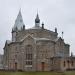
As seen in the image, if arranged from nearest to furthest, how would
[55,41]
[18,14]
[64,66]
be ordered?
[64,66], [55,41], [18,14]

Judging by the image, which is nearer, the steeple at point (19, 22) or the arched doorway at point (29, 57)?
the arched doorway at point (29, 57)

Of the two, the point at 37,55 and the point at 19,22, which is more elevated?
the point at 19,22

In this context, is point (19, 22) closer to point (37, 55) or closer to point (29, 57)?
point (29, 57)

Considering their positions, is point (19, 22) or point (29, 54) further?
point (19, 22)

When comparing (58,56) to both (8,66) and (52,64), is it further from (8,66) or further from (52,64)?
(8,66)

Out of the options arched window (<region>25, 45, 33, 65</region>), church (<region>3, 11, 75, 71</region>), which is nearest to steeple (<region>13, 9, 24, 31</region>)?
church (<region>3, 11, 75, 71</region>)

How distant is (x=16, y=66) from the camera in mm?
71375

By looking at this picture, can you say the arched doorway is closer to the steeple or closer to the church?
the church

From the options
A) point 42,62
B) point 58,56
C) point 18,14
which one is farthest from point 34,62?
point 18,14

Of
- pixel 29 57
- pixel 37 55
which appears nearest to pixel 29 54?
pixel 29 57

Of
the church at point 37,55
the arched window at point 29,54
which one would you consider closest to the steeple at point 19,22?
the church at point 37,55

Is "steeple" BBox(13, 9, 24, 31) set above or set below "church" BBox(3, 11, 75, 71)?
above

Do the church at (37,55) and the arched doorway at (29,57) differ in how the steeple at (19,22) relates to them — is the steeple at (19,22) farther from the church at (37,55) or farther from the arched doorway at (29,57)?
the arched doorway at (29,57)

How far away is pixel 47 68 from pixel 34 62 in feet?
13.2
